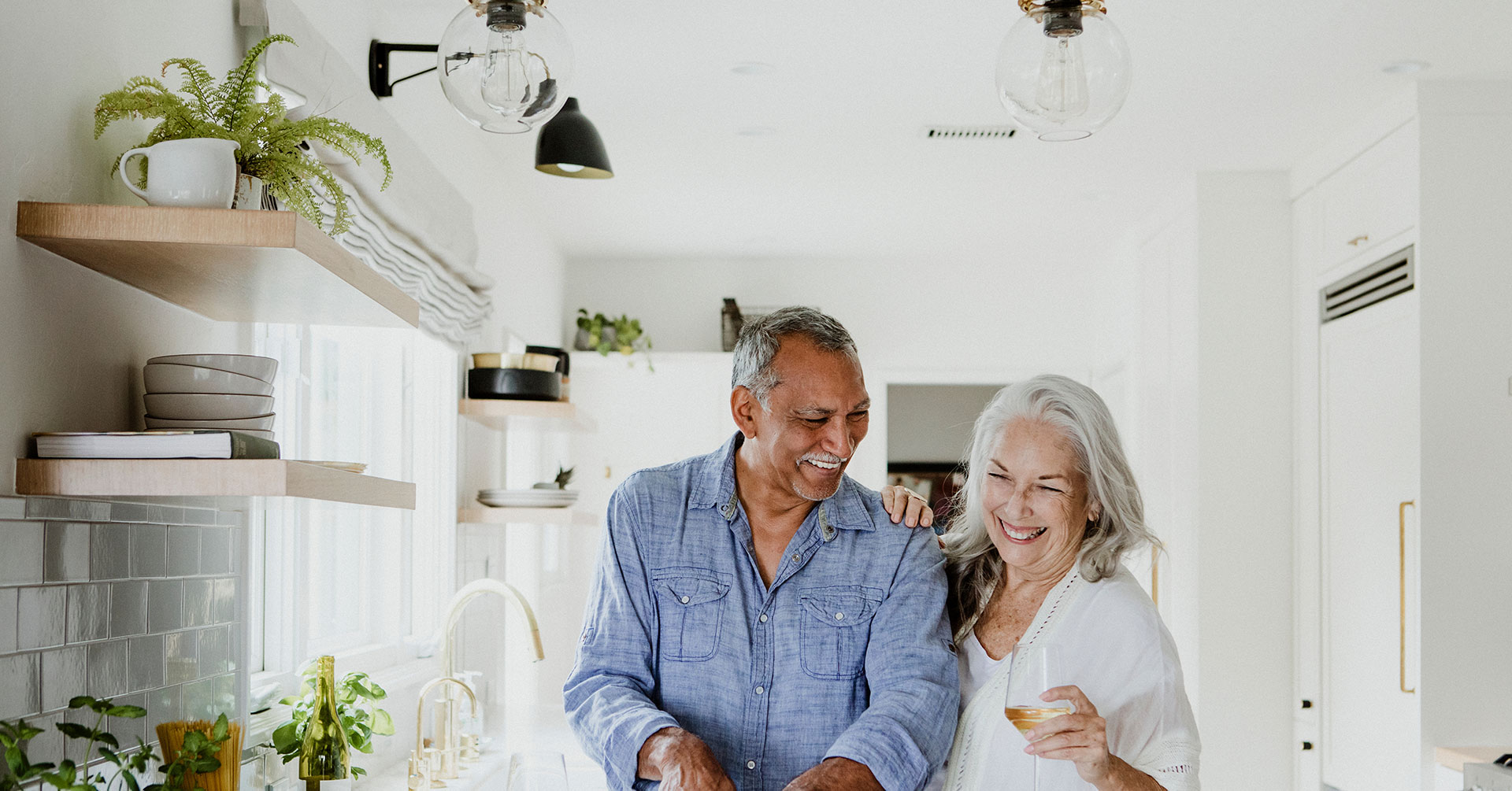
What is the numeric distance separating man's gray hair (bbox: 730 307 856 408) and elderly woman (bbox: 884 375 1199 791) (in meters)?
0.26

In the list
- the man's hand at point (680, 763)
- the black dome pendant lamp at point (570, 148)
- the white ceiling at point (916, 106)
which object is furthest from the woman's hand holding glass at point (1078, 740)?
the white ceiling at point (916, 106)

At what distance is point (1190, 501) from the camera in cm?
473

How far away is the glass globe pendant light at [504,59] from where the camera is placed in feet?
5.15

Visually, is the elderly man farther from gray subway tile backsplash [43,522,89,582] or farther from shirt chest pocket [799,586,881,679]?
gray subway tile backsplash [43,522,89,582]

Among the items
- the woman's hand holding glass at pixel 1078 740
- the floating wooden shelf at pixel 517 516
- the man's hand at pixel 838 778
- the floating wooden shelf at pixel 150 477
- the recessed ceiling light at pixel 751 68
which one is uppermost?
the recessed ceiling light at pixel 751 68

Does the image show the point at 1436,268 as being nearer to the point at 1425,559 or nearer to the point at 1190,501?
the point at 1425,559

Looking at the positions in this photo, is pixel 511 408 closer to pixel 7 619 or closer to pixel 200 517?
pixel 200 517

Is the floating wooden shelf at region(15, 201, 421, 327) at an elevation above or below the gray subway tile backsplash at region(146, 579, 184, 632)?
above

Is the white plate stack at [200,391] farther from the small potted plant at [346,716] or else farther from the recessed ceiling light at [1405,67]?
the recessed ceiling light at [1405,67]

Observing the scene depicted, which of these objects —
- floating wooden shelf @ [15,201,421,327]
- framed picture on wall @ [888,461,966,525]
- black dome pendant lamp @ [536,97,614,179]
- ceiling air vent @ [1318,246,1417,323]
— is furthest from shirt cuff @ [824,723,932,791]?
framed picture on wall @ [888,461,966,525]

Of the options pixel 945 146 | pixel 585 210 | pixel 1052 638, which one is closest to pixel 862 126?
pixel 945 146

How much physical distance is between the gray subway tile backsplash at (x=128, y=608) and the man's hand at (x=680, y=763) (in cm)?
65

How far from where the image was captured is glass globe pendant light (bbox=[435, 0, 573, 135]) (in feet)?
5.15

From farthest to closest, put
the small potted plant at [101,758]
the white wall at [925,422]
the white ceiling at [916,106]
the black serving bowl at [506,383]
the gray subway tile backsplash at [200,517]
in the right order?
the white wall at [925,422] → the black serving bowl at [506,383] → the white ceiling at [916,106] → the gray subway tile backsplash at [200,517] → the small potted plant at [101,758]
